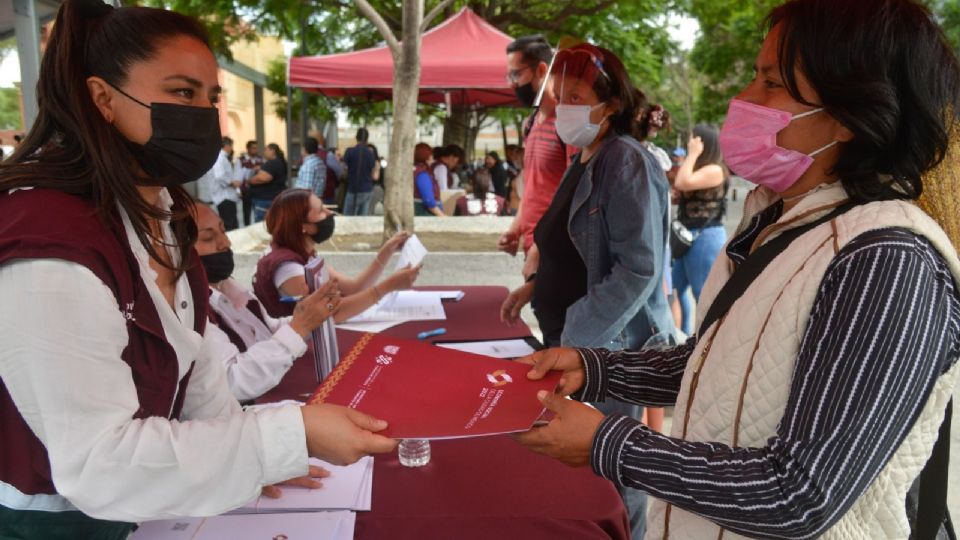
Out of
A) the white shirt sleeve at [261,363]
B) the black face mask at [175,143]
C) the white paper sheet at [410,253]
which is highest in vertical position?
the black face mask at [175,143]

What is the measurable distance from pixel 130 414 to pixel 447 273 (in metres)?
4.74

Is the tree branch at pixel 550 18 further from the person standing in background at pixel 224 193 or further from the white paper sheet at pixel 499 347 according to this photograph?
the white paper sheet at pixel 499 347

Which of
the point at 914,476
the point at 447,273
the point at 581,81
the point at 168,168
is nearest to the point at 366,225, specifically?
the point at 447,273

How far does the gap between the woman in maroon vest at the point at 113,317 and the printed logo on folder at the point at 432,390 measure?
72 mm

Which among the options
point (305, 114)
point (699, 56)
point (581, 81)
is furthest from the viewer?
point (699, 56)

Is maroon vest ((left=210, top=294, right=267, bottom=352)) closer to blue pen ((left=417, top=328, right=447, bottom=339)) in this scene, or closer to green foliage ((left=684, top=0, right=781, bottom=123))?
blue pen ((left=417, top=328, right=447, bottom=339))

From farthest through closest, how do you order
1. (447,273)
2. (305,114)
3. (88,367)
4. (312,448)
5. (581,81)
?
(305,114) < (447,273) < (581,81) < (312,448) < (88,367)

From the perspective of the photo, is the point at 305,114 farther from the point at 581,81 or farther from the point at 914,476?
the point at 914,476

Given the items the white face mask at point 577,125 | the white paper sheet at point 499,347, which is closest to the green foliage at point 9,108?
the white paper sheet at point 499,347

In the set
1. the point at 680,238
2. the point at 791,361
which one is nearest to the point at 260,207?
the point at 680,238

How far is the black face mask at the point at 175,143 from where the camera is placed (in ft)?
4.13

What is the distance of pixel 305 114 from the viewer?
44.2ft

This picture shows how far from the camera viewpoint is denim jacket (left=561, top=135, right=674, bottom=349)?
2.38 metres

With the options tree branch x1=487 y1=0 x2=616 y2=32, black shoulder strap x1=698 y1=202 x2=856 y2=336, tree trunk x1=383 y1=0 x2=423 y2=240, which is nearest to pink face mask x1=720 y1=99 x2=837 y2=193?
black shoulder strap x1=698 y1=202 x2=856 y2=336
